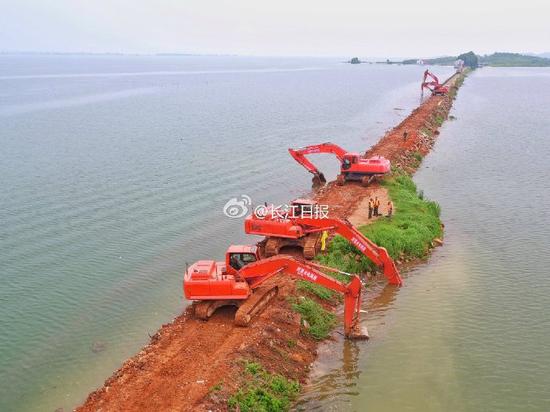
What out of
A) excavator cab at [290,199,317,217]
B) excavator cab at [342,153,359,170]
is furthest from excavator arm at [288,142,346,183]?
excavator cab at [290,199,317,217]

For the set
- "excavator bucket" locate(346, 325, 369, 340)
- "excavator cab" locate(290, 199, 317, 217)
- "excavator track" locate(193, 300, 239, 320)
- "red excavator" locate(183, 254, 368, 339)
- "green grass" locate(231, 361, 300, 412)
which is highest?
"excavator cab" locate(290, 199, 317, 217)

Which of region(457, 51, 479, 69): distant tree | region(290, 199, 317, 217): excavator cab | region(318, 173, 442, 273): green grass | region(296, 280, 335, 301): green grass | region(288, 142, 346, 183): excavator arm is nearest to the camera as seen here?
region(296, 280, 335, 301): green grass

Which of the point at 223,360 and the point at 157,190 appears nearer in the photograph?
the point at 223,360

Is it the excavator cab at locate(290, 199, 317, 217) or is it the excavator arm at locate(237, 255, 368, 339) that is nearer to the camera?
the excavator arm at locate(237, 255, 368, 339)

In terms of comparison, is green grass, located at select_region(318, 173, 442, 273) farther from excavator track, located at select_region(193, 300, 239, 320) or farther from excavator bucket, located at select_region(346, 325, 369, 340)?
excavator track, located at select_region(193, 300, 239, 320)

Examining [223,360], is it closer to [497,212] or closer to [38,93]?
[497,212]

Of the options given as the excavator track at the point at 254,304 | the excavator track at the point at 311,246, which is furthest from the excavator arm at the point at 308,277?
the excavator track at the point at 311,246

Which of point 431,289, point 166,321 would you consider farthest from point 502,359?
point 166,321

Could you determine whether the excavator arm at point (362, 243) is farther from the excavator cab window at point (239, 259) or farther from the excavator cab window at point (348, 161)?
the excavator cab window at point (348, 161)
